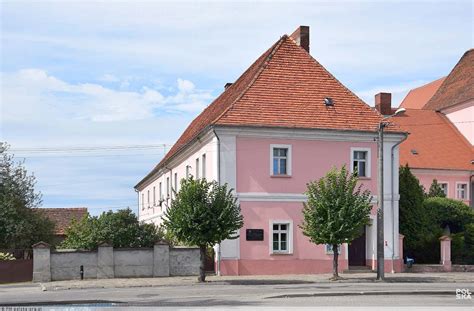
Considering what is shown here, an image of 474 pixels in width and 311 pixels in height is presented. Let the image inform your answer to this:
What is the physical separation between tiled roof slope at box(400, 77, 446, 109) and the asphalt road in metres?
44.5

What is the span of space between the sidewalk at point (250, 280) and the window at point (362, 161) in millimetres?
5400

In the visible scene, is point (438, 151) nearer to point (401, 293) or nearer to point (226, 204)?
point (226, 204)

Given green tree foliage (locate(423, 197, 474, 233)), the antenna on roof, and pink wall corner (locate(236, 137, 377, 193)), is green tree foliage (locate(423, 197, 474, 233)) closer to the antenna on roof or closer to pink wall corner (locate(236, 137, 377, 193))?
pink wall corner (locate(236, 137, 377, 193))

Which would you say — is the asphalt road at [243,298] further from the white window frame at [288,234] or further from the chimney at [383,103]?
the chimney at [383,103]

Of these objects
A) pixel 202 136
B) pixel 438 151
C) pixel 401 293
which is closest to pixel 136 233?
pixel 202 136

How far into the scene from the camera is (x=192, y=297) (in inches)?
869

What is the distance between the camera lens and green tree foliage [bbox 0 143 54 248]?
128 feet

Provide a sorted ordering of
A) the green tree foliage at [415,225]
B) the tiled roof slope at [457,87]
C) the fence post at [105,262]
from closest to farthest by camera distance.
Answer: the fence post at [105,262], the green tree foliage at [415,225], the tiled roof slope at [457,87]

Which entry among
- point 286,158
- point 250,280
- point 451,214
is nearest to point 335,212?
point 250,280

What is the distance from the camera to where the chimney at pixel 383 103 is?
2181 inches

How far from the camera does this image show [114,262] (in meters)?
33.2

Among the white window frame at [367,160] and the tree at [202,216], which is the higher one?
the white window frame at [367,160]

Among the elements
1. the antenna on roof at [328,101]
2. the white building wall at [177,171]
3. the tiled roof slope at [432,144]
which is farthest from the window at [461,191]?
the white building wall at [177,171]

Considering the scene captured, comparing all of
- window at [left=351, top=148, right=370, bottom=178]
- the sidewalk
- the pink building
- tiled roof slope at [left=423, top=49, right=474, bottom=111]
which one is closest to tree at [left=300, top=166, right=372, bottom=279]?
the sidewalk
